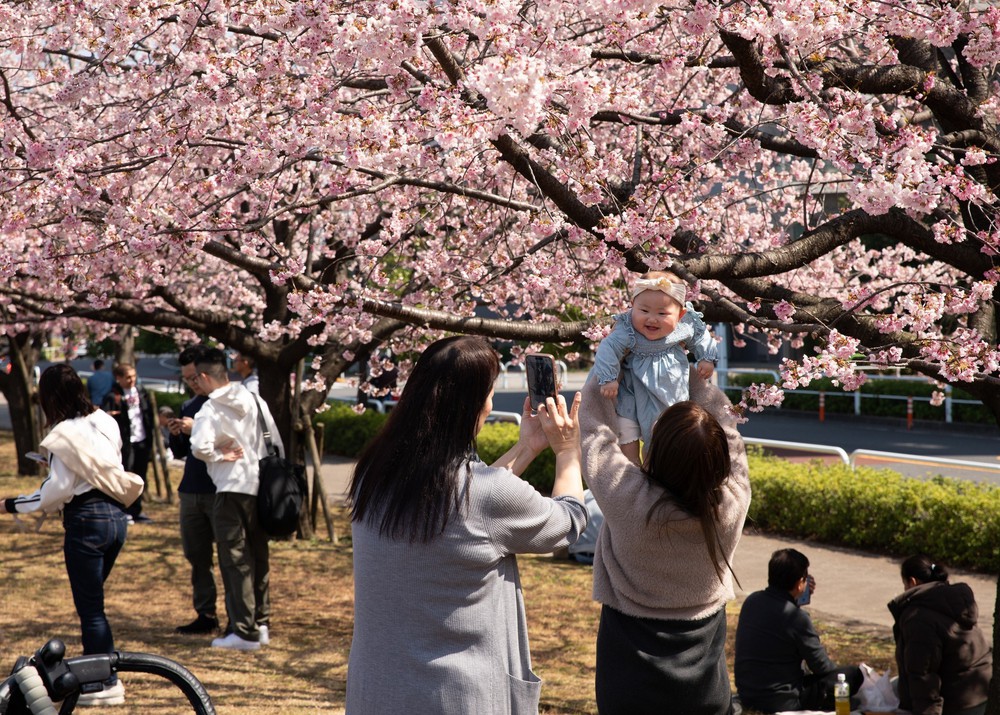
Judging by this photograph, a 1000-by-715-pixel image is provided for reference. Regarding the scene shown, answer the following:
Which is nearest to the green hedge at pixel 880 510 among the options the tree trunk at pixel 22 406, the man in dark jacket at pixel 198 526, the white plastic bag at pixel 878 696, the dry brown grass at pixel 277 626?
the dry brown grass at pixel 277 626

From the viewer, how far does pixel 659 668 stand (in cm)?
292

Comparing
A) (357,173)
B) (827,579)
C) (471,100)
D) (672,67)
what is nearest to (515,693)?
(471,100)

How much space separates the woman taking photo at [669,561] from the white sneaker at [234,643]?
4.02m

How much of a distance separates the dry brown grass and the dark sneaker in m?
0.11

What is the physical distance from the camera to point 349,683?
2.57 meters

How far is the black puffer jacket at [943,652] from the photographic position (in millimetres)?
4707

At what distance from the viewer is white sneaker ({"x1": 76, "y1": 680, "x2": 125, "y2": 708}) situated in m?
5.36

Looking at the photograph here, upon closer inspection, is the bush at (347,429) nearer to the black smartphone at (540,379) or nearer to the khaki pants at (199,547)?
the khaki pants at (199,547)

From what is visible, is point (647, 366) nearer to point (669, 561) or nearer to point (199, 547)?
point (669, 561)

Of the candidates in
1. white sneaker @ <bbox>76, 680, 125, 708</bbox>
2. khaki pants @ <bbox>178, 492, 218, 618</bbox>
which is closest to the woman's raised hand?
white sneaker @ <bbox>76, 680, 125, 708</bbox>

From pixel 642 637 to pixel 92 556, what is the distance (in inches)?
132

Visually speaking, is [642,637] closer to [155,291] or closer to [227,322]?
[155,291]

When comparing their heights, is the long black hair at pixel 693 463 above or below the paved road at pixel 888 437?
above

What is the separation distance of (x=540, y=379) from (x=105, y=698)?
3706 millimetres
